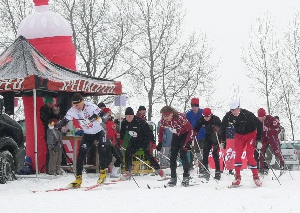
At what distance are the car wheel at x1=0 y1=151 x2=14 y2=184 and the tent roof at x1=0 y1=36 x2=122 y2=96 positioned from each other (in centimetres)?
172

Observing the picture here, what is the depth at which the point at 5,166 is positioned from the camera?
448 inches

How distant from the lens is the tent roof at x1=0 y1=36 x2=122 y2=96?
12.6 m

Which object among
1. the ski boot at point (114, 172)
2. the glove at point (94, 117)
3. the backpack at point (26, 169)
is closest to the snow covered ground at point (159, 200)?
the glove at point (94, 117)

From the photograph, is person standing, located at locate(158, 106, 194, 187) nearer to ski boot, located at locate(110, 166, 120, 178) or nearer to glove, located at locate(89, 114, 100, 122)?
glove, located at locate(89, 114, 100, 122)

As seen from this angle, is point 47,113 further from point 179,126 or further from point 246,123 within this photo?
point 246,123

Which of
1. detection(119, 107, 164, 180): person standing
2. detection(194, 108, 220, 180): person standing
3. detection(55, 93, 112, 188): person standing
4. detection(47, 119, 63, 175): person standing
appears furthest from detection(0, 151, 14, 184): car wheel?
detection(194, 108, 220, 180): person standing

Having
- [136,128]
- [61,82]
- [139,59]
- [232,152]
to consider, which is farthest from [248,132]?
[139,59]

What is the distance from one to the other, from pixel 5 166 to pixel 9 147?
0.66 metres

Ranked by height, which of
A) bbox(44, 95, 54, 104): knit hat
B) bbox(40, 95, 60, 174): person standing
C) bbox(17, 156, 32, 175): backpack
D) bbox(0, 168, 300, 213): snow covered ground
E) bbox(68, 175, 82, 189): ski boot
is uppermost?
bbox(44, 95, 54, 104): knit hat

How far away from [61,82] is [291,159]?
14579mm

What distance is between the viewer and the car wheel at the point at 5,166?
11.2 m

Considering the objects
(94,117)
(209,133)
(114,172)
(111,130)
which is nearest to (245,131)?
(209,133)

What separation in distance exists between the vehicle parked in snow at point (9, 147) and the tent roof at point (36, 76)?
0.96 metres

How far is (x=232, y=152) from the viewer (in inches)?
695
